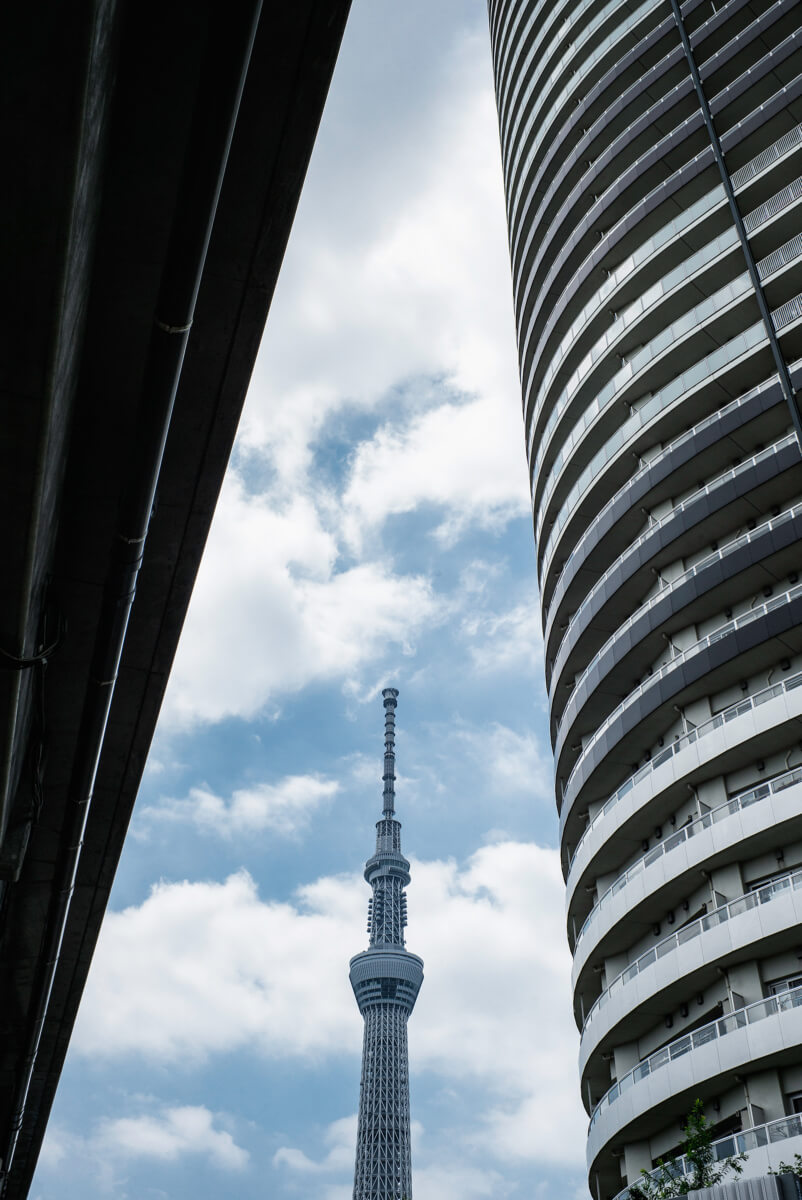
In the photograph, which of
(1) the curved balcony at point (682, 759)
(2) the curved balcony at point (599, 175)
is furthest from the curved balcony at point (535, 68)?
(1) the curved balcony at point (682, 759)

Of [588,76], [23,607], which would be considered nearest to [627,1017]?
[23,607]

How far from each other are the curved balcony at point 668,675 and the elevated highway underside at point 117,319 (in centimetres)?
2373

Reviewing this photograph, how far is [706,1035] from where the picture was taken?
28.0 meters

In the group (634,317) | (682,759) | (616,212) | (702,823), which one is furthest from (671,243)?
(702,823)

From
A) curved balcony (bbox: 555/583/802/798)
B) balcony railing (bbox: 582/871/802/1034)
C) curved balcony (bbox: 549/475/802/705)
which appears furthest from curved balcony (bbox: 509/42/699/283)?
balcony railing (bbox: 582/871/802/1034)

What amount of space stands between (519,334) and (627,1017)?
33.8 meters

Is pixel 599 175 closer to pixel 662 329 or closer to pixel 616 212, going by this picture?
pixel 616 212

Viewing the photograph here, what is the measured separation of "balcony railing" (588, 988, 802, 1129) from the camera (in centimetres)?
2622

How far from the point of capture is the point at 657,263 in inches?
1609

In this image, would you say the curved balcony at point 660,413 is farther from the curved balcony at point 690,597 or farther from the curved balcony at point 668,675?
the curved balcony at point 668,675

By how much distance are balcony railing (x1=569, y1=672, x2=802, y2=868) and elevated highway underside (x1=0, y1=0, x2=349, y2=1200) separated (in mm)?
22994

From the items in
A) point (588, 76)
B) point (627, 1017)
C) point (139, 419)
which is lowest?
point (139, 419)

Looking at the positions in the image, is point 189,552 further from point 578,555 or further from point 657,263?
point 657,263

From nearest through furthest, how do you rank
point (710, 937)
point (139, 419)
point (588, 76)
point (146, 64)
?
point (146, 64) < point (139, 419) < point (710, 937) < point (588, 76)
